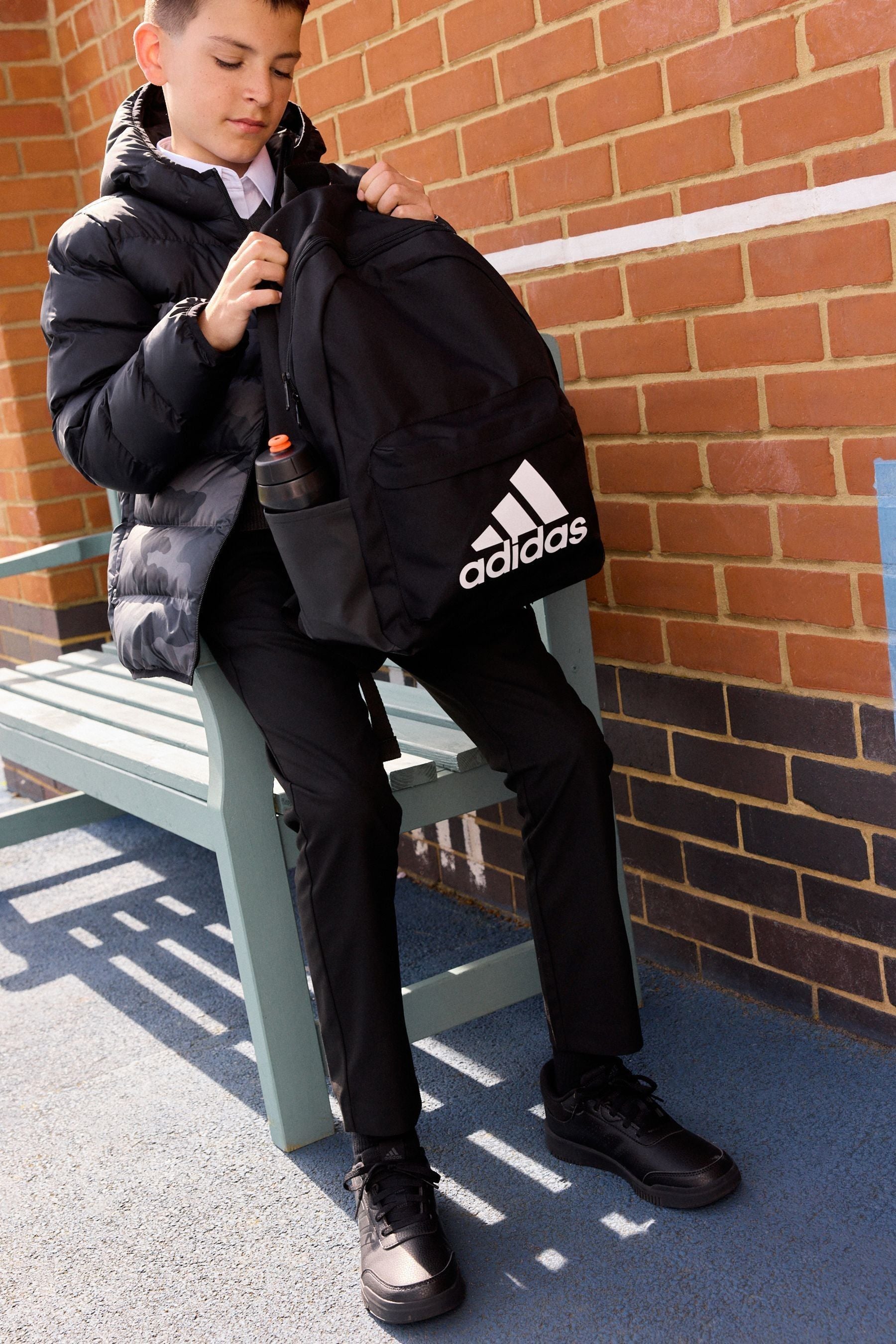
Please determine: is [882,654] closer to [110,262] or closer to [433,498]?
[433,498]

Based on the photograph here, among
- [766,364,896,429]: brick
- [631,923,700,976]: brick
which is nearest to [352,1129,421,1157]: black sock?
[631,923,700,976]: brick

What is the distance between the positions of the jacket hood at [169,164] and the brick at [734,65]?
0.58 meters

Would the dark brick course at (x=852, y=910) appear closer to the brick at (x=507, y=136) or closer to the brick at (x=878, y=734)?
the brick at (x=878, y=734)

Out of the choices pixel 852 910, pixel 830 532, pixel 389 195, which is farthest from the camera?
pixel 852 910

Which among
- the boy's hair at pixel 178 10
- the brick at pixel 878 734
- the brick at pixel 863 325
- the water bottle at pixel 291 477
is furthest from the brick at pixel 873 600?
the boy's hair at pixel 178 10

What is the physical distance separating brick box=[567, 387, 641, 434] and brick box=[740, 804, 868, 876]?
2.33 feet

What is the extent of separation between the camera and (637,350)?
227 cm

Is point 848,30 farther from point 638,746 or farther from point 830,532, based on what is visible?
point 638,746

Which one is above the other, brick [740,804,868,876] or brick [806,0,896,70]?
brick [806,0,896,70]

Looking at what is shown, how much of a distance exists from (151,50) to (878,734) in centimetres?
152

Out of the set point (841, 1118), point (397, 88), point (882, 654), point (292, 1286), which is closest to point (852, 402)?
point (882, 654)

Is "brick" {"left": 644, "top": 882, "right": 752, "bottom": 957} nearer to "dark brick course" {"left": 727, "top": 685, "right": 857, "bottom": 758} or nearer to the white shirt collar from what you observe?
"dark brick course" {"left": 727, "top": 685, "right": 857, "bottom": 758}

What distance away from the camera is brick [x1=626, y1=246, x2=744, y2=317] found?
2.05 metres

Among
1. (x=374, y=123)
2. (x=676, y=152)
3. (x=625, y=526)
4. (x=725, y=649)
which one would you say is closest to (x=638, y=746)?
(x=725, y=649)
